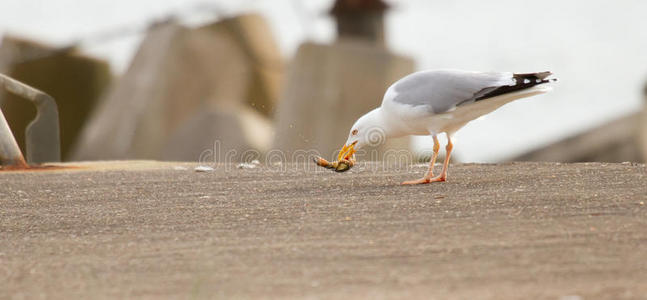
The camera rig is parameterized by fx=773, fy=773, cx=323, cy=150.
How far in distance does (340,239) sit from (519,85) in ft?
5.77

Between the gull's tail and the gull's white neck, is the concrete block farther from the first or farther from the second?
the gull's tail

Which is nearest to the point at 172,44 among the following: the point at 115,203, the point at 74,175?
the point at 74,175

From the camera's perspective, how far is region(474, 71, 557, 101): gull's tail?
14.2ft

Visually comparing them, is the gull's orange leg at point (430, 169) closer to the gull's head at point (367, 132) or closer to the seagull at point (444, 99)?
the seagull at point (444, 99)

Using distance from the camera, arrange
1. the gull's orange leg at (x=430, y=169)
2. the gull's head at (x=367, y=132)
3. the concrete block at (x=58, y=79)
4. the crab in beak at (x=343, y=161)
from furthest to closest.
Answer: the concrete block at (x=58, y=79)
the crab in beak at (x=343, y=161)
the gull's head at (x=367, y=132)
the gull's orange leg at (x=430, y=169)

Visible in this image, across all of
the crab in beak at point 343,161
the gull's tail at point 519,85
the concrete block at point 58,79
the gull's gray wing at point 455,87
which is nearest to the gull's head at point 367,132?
the crab in beak at point 343,161

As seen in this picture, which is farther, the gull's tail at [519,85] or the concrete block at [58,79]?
the concrete block at [58,79]

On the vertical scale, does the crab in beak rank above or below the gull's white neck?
below

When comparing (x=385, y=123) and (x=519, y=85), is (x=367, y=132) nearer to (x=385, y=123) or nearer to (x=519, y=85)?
(x=385, y=123)

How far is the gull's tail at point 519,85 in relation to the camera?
434cm

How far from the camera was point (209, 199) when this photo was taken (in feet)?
14.8

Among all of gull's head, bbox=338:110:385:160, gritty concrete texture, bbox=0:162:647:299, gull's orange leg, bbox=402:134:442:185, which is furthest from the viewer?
gull's head, bbox=338:110:385:160

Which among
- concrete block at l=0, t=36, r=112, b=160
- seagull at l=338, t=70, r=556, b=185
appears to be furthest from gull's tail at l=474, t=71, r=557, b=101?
concrete block at l=0, t=36, r=112, b=160

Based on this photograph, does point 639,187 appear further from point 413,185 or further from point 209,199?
point 209,199
